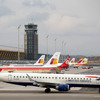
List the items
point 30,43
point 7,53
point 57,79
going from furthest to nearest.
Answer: point 30,43 → point 7,53 → point 57,79

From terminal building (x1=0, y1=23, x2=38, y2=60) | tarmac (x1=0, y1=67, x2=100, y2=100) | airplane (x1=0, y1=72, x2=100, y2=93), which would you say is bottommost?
tarmac (x1=0, y1=67, x2=100, y2=100)

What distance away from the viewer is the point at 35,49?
19975cm

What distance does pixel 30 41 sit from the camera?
19488 cm

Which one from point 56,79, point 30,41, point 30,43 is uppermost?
point 30,41

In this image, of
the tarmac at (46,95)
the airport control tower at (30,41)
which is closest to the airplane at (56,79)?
the tarmac at (46,95)

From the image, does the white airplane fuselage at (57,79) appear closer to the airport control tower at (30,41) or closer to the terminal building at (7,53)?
the terminal building at (7,53)

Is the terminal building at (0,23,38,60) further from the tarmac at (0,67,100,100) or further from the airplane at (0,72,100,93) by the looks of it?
the airplane at (0,72,100,93)

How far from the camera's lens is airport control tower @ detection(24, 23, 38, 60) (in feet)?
636

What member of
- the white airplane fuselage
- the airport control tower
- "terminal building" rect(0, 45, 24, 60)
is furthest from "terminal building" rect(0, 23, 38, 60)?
the white airplane fuselage

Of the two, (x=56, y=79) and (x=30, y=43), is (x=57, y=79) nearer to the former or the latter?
(x=56, y=79)

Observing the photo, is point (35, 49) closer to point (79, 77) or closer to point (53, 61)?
point (53, 61)

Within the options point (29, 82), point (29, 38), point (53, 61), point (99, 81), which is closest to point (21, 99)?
point (29, 82)

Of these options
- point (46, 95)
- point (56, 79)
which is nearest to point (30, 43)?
point (56, 79)

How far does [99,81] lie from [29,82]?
997cm
